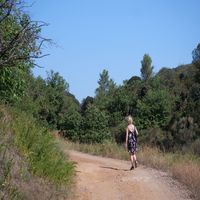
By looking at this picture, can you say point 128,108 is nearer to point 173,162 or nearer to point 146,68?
point 173,162

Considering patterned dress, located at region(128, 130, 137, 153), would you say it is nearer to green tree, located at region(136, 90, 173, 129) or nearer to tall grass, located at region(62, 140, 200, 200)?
tall grass, located at region(62, 140, 200, 200)

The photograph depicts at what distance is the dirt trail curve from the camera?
11.7 meters

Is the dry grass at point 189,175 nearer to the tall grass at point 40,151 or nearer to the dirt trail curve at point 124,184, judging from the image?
the dirt trail curve at point 124,184

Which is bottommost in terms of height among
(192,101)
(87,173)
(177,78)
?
(87,173)

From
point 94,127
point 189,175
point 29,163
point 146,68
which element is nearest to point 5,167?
point 29,163

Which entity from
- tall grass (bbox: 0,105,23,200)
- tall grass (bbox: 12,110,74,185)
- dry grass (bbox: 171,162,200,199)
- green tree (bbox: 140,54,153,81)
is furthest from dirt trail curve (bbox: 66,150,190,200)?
green tree (bbox: 140,54,153,81)

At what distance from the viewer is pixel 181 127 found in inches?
1495

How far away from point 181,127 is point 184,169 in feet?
78.6

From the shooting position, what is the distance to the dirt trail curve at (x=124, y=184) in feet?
38.3

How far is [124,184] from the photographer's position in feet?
42.7

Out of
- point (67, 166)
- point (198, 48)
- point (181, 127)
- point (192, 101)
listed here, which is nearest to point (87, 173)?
point (67, 166)

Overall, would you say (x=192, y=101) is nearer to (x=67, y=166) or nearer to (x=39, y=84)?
(x=39, y=84)

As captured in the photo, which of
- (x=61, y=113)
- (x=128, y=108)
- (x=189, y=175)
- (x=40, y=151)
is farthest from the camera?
(x=61, y=113)

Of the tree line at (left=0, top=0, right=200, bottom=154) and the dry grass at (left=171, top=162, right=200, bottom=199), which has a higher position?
the tree line at (left=0, top=0, right=200, bottom=154)
